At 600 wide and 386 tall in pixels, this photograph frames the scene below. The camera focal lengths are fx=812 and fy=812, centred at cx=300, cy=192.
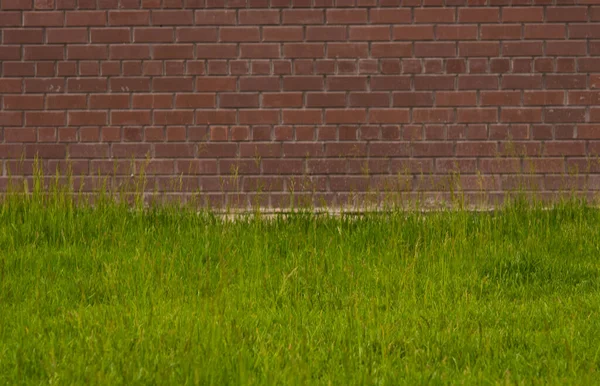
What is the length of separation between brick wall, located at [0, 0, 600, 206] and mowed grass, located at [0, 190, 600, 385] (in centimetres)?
33

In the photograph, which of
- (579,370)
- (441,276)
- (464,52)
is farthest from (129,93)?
(579,370)

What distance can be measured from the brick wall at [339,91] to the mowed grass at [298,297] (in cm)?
33

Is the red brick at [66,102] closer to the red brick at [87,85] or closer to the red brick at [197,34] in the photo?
the red brick at [87,85]

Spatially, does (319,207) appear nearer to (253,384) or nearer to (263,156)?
(263,156)

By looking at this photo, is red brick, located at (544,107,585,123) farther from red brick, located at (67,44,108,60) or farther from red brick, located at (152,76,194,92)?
red brick, located at (67,44,108,60)

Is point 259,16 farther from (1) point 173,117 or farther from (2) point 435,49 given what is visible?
(2) point 435,49

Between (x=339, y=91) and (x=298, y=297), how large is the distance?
87.3 inches

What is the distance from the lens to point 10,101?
5.76m

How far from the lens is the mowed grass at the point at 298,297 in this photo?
2.85 meters

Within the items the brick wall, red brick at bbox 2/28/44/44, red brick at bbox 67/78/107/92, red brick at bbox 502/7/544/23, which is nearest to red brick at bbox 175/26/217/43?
the brick wall

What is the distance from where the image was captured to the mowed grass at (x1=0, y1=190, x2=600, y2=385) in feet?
9.36

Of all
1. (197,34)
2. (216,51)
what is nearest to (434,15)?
(216,51)

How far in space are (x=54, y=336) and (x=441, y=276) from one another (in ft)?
6.38

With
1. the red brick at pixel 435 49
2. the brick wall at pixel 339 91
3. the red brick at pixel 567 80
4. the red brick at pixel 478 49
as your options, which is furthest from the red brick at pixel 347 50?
the red brick at pixel 567 80
